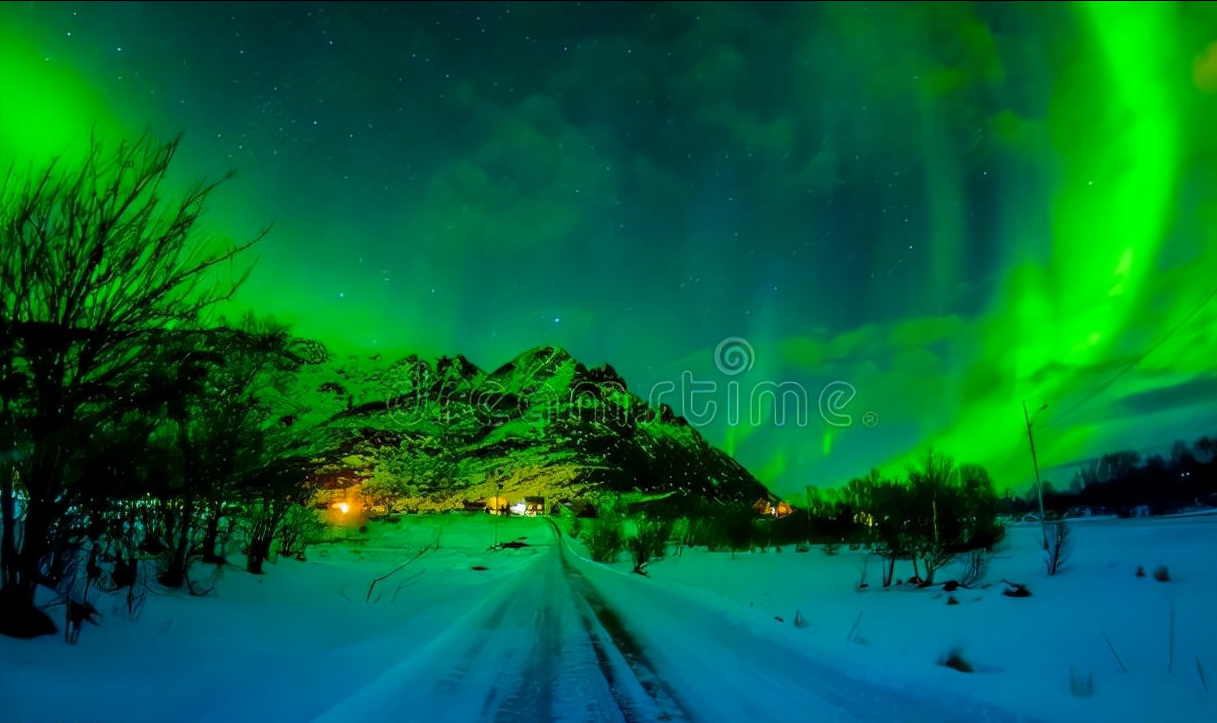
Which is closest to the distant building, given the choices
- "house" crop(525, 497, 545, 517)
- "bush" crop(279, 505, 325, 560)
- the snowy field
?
"house" crop(525, 497, 545, 517)

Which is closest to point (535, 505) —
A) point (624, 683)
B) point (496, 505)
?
point (496, 505)

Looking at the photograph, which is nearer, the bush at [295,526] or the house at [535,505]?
the bush at [295,526]

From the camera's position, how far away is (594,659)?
9.34m

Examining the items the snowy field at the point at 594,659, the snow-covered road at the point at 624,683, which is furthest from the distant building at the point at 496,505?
the snow-covered road at the point at 624,683

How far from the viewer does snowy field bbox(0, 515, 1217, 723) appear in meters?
6.41

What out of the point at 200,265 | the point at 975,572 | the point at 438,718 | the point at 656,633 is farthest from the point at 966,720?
the point at 975,572

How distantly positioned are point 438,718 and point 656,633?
257 inches

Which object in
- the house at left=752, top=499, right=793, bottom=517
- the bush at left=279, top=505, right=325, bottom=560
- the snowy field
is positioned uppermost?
the house at left=752, top=499, right=793, bottom=517

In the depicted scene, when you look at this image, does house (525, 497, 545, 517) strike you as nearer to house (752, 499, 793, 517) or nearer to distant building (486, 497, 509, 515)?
distant building (486, 497, 509, 515)

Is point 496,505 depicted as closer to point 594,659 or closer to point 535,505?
point 535,505

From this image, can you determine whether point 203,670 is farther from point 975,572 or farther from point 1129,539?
point 1129,539

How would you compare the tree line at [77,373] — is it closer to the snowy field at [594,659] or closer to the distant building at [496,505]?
the snowy field at [594,659]

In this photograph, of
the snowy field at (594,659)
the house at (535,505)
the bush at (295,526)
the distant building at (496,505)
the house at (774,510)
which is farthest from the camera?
the house at (535,505)

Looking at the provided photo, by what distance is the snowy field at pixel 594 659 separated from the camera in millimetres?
6406
